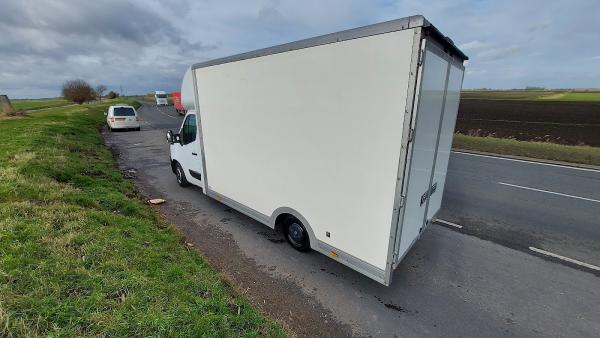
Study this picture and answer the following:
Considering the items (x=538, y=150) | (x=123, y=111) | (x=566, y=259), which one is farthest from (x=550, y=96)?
(x=123, y=111)

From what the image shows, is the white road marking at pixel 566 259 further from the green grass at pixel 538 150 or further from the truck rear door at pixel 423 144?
the green grass at pixel 538 150

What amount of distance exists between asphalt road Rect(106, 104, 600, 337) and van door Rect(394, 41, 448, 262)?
0.76 m

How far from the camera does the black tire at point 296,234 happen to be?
4.06 metres

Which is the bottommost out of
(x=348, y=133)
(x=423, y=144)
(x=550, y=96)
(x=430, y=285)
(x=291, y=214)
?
(x=430, y=285)

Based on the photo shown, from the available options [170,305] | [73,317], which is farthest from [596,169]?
[73,317]

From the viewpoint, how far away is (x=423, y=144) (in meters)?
2.96

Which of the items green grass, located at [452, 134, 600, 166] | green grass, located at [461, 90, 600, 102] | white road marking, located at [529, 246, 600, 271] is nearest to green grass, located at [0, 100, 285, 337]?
white road marking, located at [529, 246, 600, 271]

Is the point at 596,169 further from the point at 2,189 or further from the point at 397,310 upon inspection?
the point at 2,189

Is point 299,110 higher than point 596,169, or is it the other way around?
point 299,110

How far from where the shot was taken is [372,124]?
9.00 feet

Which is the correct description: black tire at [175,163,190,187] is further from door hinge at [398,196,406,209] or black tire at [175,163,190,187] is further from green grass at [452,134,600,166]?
green grass at [452,134,600,166]

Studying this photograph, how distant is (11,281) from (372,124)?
375 centimetres

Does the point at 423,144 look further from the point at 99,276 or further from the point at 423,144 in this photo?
the point at 99,276

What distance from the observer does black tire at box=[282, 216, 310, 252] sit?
4059 millimetres
